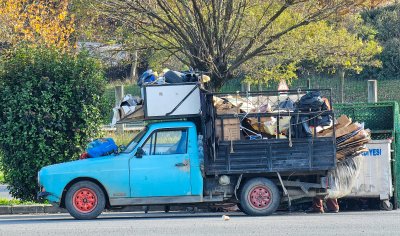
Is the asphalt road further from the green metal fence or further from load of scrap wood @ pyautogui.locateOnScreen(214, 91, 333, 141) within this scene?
the green metal fence

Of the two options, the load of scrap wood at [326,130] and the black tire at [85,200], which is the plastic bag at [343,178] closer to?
the load of scrap wood at [326,130]

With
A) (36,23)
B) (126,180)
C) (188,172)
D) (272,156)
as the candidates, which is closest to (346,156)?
(272,156)

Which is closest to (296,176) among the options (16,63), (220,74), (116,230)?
(116,230)

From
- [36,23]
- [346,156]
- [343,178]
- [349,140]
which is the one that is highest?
[36,23]

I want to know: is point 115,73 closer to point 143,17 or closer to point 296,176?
point 143,17

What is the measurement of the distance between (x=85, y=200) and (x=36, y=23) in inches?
449

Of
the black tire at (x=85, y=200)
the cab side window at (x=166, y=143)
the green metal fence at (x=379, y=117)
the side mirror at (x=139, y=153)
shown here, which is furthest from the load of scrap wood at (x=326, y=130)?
the black tire at (x=85, y=200)

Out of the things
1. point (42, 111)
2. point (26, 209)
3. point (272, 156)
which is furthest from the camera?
point (42, 111)

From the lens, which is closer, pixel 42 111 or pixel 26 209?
pixel 26 209

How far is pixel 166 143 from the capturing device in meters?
14.0

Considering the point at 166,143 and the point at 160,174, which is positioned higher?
the point at 166,143

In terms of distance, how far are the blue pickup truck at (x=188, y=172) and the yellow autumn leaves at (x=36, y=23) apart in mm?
9154

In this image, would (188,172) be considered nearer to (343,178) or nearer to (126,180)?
(126,180)

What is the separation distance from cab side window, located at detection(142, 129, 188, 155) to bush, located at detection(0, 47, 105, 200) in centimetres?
326
